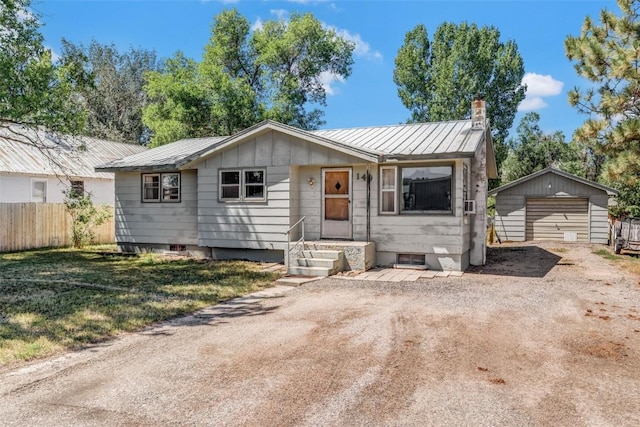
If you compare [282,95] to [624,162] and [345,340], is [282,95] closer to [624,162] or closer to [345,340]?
[624,162]

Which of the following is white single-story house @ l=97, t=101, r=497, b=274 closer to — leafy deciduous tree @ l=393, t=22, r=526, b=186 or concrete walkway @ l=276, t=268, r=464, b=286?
Answer: concrete walkway @ l=276, t=268, r=464, b=286

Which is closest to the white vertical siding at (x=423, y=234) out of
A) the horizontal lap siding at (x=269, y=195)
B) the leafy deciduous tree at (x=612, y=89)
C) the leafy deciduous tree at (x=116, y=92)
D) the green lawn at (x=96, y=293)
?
A: the horizontal lap siding at (x=269, y=195)

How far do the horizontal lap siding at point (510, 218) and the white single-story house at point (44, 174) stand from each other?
17.0 metres

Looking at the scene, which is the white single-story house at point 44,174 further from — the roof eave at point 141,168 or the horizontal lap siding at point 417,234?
the horizontal lap siding at point 417,234

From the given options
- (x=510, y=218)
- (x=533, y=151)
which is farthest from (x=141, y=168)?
(x=533, y=151)

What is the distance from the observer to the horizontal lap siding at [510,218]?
1998 centimetres

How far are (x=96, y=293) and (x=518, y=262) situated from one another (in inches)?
433

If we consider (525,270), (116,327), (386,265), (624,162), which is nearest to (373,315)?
(116,327)

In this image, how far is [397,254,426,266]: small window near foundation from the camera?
11.4 m

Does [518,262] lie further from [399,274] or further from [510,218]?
[510,218]

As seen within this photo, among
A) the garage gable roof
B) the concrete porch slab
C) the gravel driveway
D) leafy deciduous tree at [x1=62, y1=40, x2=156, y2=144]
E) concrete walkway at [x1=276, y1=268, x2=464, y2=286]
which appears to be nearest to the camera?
the gravel driveway

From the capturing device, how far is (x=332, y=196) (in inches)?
478

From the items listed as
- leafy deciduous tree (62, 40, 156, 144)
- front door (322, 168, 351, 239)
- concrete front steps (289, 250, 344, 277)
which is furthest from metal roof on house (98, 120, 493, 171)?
leafy deciduous tree (62, 40, 156, 144)

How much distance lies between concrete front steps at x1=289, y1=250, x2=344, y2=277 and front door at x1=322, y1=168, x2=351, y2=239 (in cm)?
118
